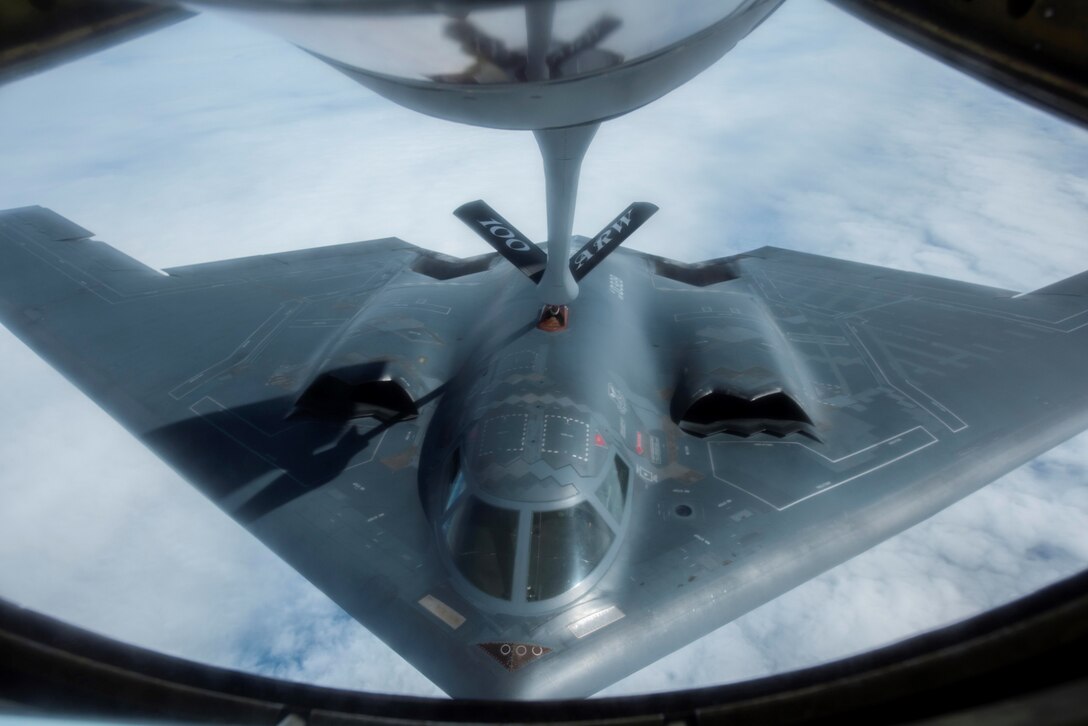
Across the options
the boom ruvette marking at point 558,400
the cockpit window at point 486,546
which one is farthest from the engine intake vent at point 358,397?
the cockpit window at point 486,546

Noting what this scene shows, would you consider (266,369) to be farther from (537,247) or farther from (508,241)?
(537,247)

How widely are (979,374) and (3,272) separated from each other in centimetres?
2098

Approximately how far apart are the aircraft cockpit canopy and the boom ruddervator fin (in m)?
4.41

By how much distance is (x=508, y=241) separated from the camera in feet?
36.5

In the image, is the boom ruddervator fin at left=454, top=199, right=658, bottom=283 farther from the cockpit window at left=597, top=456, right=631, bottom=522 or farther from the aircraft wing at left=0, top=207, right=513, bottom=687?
the cockpit window at left=597, top=456, right=631, bottom=522

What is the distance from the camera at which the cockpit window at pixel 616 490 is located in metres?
8.21

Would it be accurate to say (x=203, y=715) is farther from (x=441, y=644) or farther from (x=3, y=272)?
(x=3, y=272)

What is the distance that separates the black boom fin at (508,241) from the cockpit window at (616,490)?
3.77 meters

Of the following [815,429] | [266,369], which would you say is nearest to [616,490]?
[815,429]

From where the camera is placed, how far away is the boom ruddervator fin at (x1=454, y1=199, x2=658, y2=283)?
11039 millimetres

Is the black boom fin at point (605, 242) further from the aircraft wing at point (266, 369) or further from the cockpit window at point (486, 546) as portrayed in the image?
the cockpit window at point (486, 546)

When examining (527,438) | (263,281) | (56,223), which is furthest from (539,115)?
(56,223)

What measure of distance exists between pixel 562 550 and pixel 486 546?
35.4 inches

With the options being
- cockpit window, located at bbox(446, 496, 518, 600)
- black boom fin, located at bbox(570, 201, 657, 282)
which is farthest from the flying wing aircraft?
black boom fin, located at bbox(570, 201, 657, 282)
